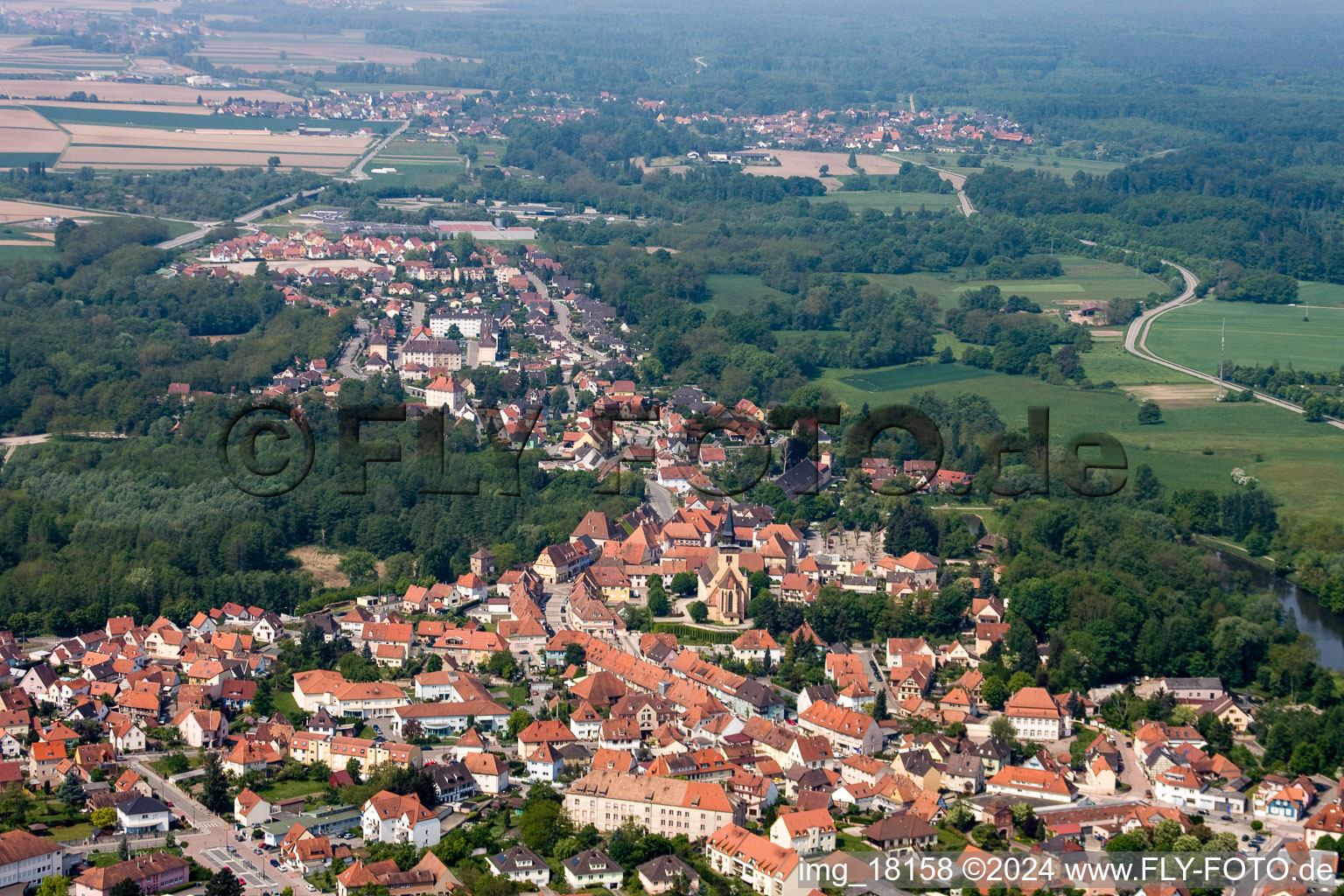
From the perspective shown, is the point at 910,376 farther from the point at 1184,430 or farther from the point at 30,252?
the point at 30,252

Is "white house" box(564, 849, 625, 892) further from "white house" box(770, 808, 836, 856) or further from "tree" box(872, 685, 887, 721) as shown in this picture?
"tree" box(872, 685, 887, 721)

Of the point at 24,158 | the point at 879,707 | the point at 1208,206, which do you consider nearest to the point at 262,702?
the point at 879,707

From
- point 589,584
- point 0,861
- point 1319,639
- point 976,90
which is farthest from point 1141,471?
point 976,90

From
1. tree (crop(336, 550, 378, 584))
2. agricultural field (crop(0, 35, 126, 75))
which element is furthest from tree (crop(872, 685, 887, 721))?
agricultural field (crop(0, 35, 126, 75))

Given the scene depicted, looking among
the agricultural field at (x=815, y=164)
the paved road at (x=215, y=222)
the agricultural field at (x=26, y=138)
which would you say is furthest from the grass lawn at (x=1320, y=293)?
the agricultural field at (x=26, y=138)

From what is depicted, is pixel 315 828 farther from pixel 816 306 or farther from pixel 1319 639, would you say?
pixel 816 306
